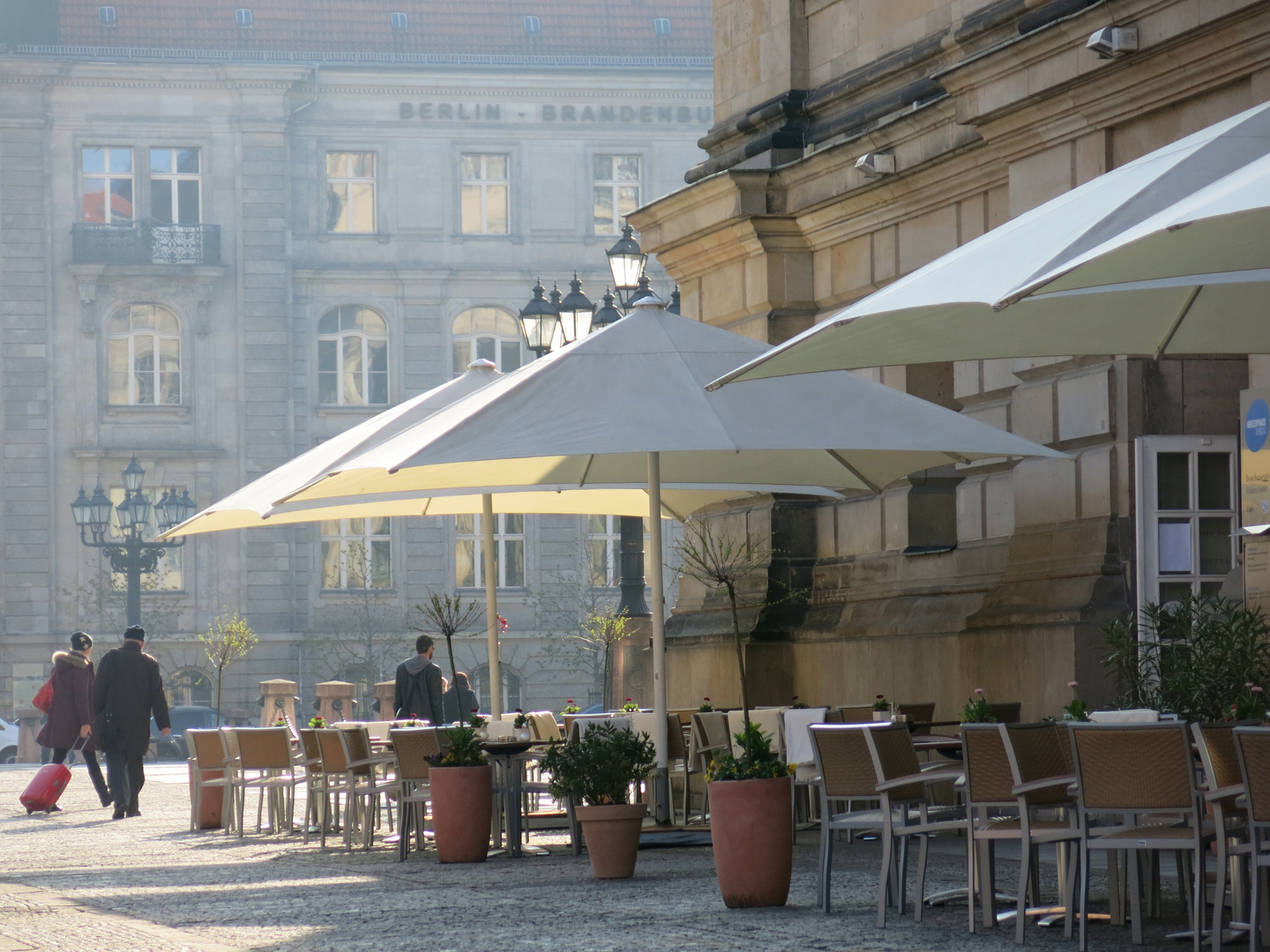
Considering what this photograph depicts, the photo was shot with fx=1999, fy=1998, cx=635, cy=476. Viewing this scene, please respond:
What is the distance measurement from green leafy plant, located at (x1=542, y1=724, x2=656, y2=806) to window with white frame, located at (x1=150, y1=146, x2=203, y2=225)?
38.5m

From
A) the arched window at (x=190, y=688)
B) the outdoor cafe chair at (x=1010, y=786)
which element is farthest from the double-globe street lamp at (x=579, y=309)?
the arched window at (x=190, y=688)

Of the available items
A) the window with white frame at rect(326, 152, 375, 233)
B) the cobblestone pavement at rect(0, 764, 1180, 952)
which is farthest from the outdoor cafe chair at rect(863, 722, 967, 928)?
the window with white frame at rect(326, 152, 375, 233)

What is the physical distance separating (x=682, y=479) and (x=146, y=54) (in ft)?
123

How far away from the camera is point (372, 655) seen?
1779 inches

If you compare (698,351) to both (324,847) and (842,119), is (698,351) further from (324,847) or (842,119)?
(842,119)

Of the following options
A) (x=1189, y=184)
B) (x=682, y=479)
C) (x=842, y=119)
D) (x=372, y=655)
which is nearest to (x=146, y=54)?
(x=372, y=655)

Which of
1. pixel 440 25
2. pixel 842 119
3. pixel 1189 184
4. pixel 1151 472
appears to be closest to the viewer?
pixel 1189 184

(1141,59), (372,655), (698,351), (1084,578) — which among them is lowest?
(372,655)

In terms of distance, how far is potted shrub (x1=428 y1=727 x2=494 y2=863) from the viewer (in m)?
11.3

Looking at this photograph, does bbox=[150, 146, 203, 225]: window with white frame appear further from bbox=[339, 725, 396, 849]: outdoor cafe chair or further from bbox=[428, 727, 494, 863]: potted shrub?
bbox=[428, 727, 494, 863]: potted shrub

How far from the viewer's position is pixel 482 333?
47.7 metres

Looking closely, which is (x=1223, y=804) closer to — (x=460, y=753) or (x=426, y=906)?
(x=426, y=906)

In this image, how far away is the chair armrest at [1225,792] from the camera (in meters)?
6.71

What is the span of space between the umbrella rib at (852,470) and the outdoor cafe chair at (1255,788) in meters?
6.19
